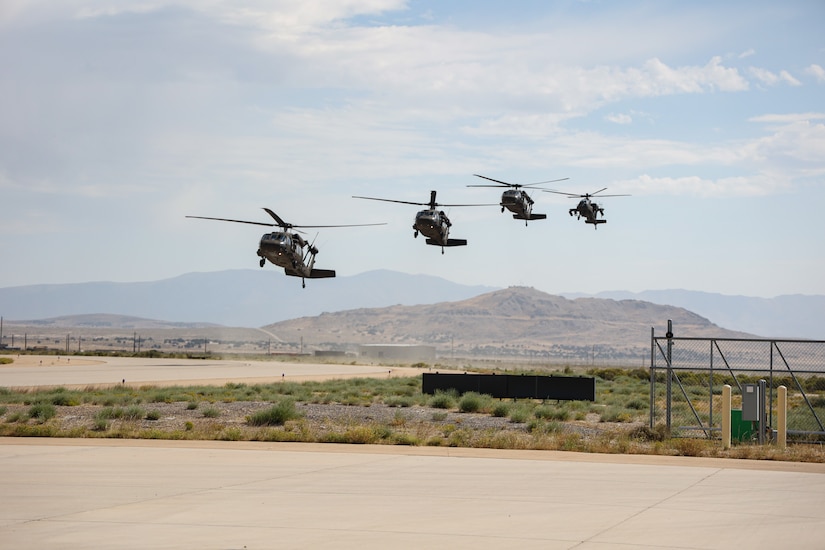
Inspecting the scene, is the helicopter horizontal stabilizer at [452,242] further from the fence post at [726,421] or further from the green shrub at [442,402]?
the fence post at [726,421]

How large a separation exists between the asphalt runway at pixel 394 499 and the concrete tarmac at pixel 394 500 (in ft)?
0.09

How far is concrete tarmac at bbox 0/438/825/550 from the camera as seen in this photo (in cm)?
1198

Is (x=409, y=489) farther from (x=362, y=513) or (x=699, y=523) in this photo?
(x=699, y=523)

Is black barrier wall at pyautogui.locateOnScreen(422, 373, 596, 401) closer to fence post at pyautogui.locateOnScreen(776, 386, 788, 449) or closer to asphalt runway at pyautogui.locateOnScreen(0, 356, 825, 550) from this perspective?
fence post at pyautogui.locateOnScreen(776, 386, 788, 449)

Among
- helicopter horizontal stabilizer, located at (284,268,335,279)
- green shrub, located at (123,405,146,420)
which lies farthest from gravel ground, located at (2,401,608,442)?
helicopter horizontal stabilizer, located at (284,268,335,279)

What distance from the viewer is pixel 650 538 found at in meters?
11.9

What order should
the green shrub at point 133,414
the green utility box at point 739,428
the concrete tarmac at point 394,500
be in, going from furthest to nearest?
the green shrub at point 133,414 → the green utility box at point 739,428 → the concrete tarmac at point 394,500

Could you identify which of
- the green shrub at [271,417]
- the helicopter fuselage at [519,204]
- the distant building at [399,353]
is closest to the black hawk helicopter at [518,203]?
the helicopter fuselage at [519,204]

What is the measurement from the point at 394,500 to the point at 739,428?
12.0 m

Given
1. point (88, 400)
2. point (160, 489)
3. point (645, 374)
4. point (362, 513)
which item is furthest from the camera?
point (645, 374)

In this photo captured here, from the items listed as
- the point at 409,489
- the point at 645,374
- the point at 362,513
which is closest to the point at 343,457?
the point at 409,489

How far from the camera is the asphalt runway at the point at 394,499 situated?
12.0 meters

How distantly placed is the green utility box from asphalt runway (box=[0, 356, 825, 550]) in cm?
346

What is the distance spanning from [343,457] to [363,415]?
12.4m
